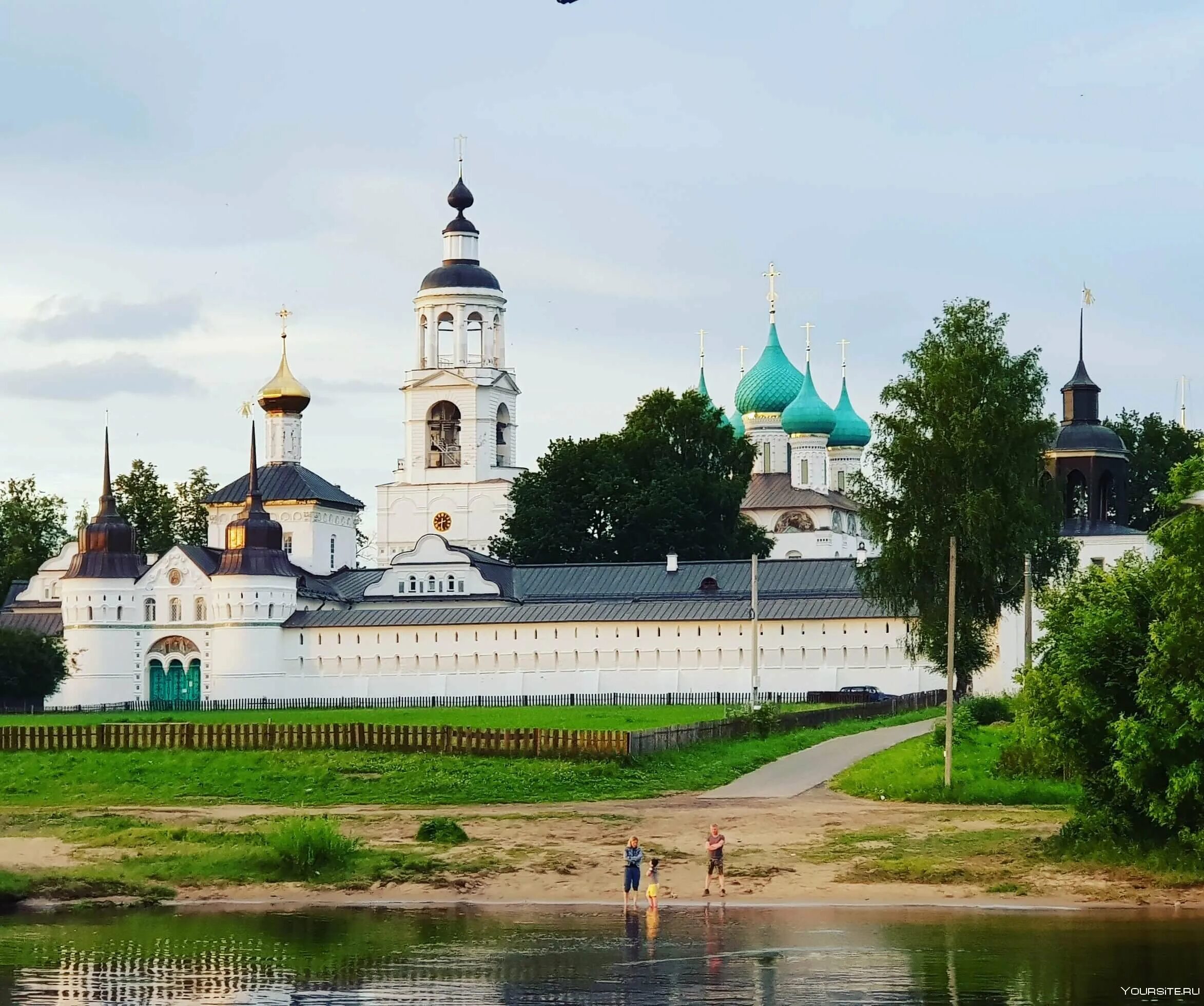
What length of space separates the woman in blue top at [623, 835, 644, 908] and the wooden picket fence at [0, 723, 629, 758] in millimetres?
12650

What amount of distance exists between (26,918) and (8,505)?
2916 inches

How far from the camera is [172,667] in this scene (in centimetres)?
7644

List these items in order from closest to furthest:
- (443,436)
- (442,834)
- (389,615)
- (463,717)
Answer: (442,834)
(463,717)
(389,615)
(443,436)

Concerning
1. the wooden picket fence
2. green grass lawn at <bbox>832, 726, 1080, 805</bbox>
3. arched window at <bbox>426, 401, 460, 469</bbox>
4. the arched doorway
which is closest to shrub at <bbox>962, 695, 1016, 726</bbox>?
green grass lawn at <bbox>832, 726, 1080, 805</bbox>

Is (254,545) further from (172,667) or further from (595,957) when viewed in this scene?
(595,957)

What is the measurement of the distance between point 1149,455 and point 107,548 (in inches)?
1681

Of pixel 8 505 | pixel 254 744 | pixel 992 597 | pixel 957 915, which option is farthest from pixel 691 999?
pixel 8 505

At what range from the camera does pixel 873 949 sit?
24516mm

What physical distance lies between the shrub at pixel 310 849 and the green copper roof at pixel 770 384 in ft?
266

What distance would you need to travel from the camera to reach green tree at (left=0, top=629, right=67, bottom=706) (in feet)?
228

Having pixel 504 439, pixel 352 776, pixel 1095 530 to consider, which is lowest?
pixel 352 776

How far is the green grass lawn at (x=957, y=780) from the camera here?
3603 cm

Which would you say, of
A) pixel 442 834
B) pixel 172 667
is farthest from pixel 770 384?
pixel 442 834

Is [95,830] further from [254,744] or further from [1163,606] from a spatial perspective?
[1163,606]
